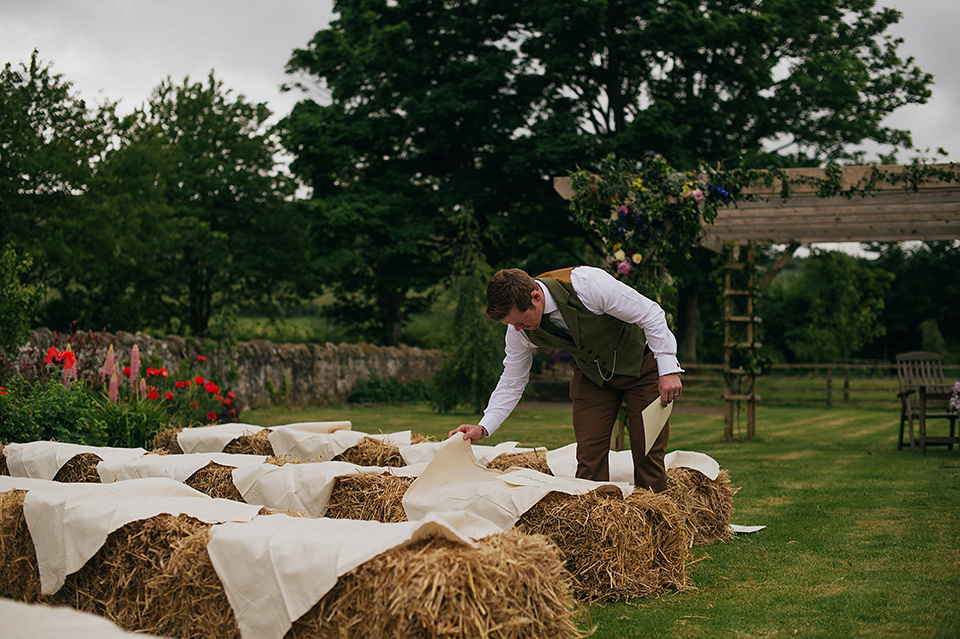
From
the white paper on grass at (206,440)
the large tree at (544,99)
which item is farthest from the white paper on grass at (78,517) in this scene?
the large tree at (544,99)

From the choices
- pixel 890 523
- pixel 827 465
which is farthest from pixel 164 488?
pixel 827 465


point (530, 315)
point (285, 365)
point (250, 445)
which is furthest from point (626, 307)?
point (285, 365)

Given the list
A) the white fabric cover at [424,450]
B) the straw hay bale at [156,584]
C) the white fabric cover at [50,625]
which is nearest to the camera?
the white fabric cover at [50,625]

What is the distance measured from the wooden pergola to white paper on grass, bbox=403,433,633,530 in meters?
6.40

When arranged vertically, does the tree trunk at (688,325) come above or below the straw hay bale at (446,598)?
above

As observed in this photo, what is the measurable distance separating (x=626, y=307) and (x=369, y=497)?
174 centimetres

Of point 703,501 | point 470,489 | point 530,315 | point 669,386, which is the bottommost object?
point 703,501

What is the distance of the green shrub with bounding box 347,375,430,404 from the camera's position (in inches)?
761

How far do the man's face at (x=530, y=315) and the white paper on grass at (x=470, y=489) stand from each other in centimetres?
65

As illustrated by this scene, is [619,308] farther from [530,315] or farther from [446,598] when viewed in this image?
[446,598]

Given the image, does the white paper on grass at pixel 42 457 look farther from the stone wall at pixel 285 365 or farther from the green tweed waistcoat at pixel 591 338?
the stone wall at pixel 285 365

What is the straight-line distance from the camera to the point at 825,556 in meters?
5.23

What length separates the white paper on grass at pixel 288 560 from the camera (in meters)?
3.07

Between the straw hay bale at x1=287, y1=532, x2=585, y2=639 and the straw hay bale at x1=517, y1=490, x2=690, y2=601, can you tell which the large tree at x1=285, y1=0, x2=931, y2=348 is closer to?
the straw hay bale at x1=517, y1=490, x2=690, y2=601
